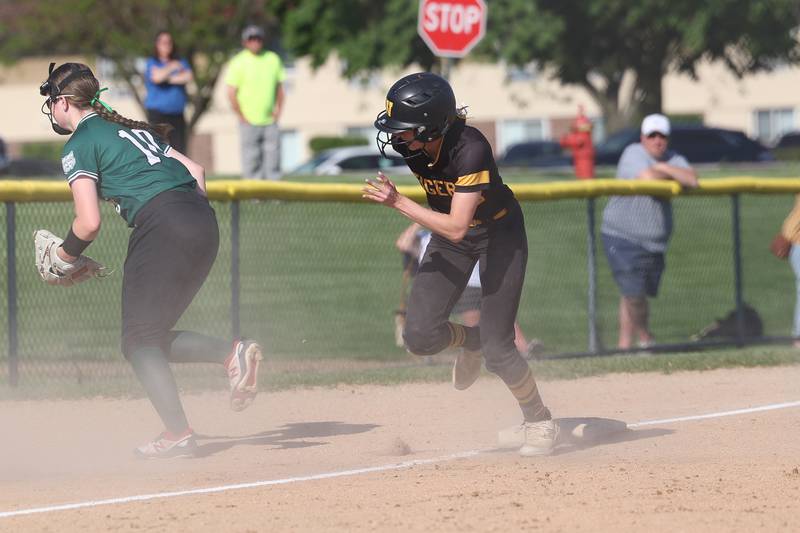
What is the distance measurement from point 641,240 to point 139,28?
1217 inches

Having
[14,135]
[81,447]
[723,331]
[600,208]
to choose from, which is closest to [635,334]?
[723,331]

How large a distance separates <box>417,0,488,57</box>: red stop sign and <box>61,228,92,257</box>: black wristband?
6.38 metres

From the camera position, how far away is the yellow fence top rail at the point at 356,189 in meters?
10.0

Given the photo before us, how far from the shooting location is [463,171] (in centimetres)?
711

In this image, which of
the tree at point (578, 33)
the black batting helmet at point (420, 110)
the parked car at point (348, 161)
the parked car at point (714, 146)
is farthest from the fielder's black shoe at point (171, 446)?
the parked car at point (348, 161)

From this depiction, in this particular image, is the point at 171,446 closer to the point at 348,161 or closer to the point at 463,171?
the point at 463,171

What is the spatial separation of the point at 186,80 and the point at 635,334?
5380mm

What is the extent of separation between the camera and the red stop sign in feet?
43.1

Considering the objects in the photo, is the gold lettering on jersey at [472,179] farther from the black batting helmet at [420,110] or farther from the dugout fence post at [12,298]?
the dugout fence post at [12,298]

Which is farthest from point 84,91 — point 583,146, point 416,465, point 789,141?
point 789,141

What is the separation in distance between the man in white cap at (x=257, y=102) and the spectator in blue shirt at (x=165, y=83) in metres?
0.51

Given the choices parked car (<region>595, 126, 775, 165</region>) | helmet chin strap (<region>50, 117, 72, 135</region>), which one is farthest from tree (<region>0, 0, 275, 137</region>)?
helmet chin strap (<region>50, 117, 72, 135</region>)

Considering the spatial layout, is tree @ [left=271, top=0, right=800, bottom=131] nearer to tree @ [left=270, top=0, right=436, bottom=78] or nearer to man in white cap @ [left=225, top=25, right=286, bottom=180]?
tree @ [left=270, top=0, right=436, bottom=78]

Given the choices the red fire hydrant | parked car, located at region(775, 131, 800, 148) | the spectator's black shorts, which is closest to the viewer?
the spectator's black shorts
